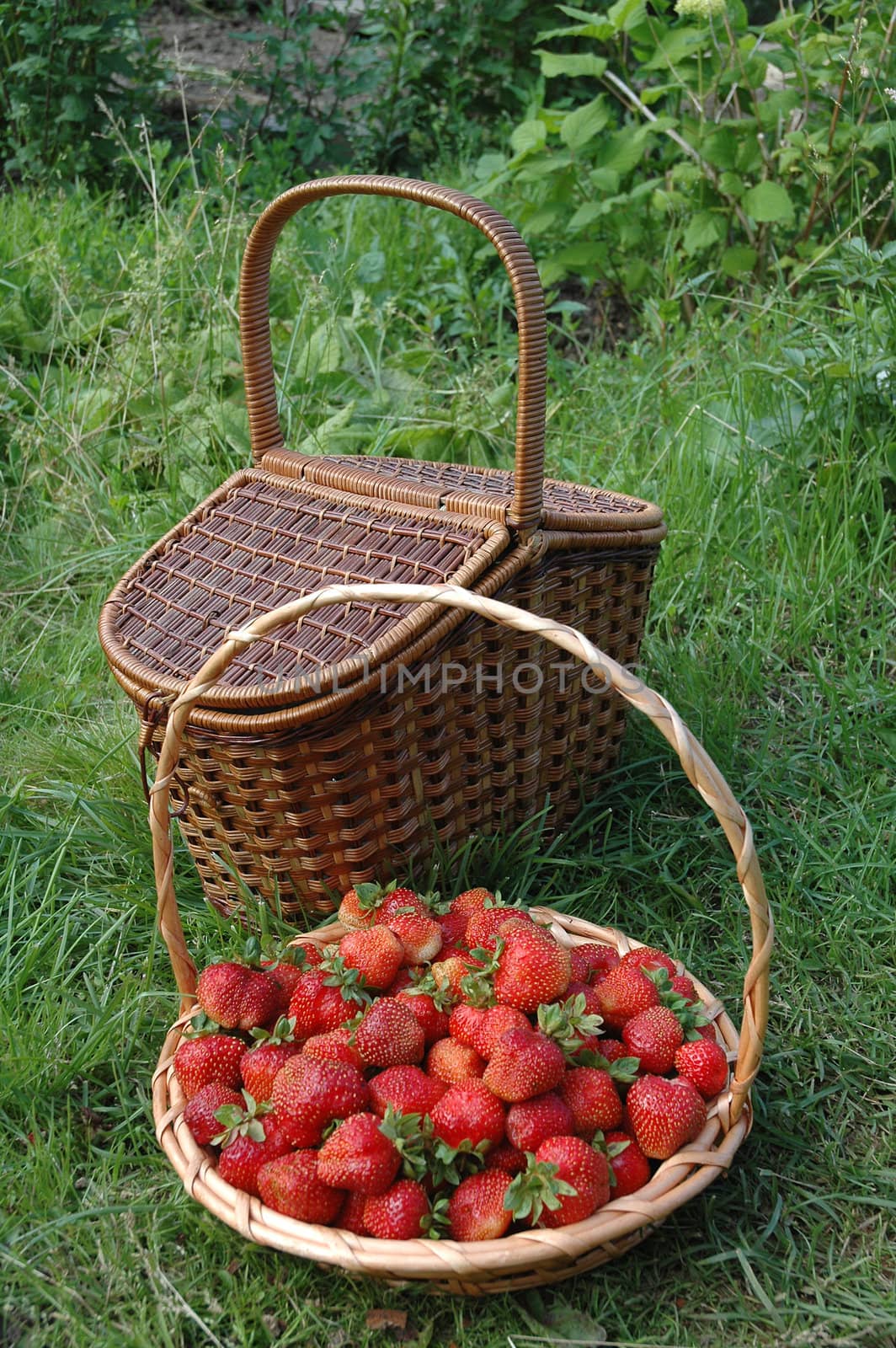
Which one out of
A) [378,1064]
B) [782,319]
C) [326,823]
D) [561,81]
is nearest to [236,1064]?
[378,1064]

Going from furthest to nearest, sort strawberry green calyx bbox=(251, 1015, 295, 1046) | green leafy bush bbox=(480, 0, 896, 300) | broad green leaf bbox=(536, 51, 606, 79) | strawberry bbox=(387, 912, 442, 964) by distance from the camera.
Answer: broad green leaf bbox=(536, 51, 606, 79) → green leafy bush bbox=(480, 0, 896, 300) → strawberry bbox=(387, 912, 442, 964) → strawberry green calyx bbox=(251, 1015, 295, 1046)

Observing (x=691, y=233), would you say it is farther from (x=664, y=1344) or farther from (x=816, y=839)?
(x=664, y=1344)

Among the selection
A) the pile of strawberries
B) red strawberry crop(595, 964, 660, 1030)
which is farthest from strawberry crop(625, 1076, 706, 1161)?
red strawberry crop(595, 964, 660, 1030)

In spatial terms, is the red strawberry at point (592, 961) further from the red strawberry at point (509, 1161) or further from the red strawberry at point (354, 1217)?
the red strawberry at point (354, 1217)

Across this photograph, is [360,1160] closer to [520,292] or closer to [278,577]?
[278,577]

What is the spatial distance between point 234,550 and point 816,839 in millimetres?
984

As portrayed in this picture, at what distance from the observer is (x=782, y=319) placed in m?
2.90

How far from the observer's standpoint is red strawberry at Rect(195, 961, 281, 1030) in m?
1.39

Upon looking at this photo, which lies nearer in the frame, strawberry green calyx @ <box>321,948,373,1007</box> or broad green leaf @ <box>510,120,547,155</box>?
strawberry green calyx @ <box>321,948,373,1007</box>

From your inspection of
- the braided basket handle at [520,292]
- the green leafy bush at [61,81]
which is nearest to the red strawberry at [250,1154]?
the braided basket handle at [520,292]

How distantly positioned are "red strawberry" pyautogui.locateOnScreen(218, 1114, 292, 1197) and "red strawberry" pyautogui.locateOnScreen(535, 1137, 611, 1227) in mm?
271

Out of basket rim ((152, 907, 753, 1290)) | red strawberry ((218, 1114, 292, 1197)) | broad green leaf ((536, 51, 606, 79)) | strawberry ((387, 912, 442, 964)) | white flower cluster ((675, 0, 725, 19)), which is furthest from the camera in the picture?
broad green leaf ((536, 51, 606, 79))

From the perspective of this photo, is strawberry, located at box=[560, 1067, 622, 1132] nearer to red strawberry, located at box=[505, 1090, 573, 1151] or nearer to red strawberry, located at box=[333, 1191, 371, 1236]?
red strawberry, located at box=[505, 1090, 573, 1151]

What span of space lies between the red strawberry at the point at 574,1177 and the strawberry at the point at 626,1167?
0.17 feet
